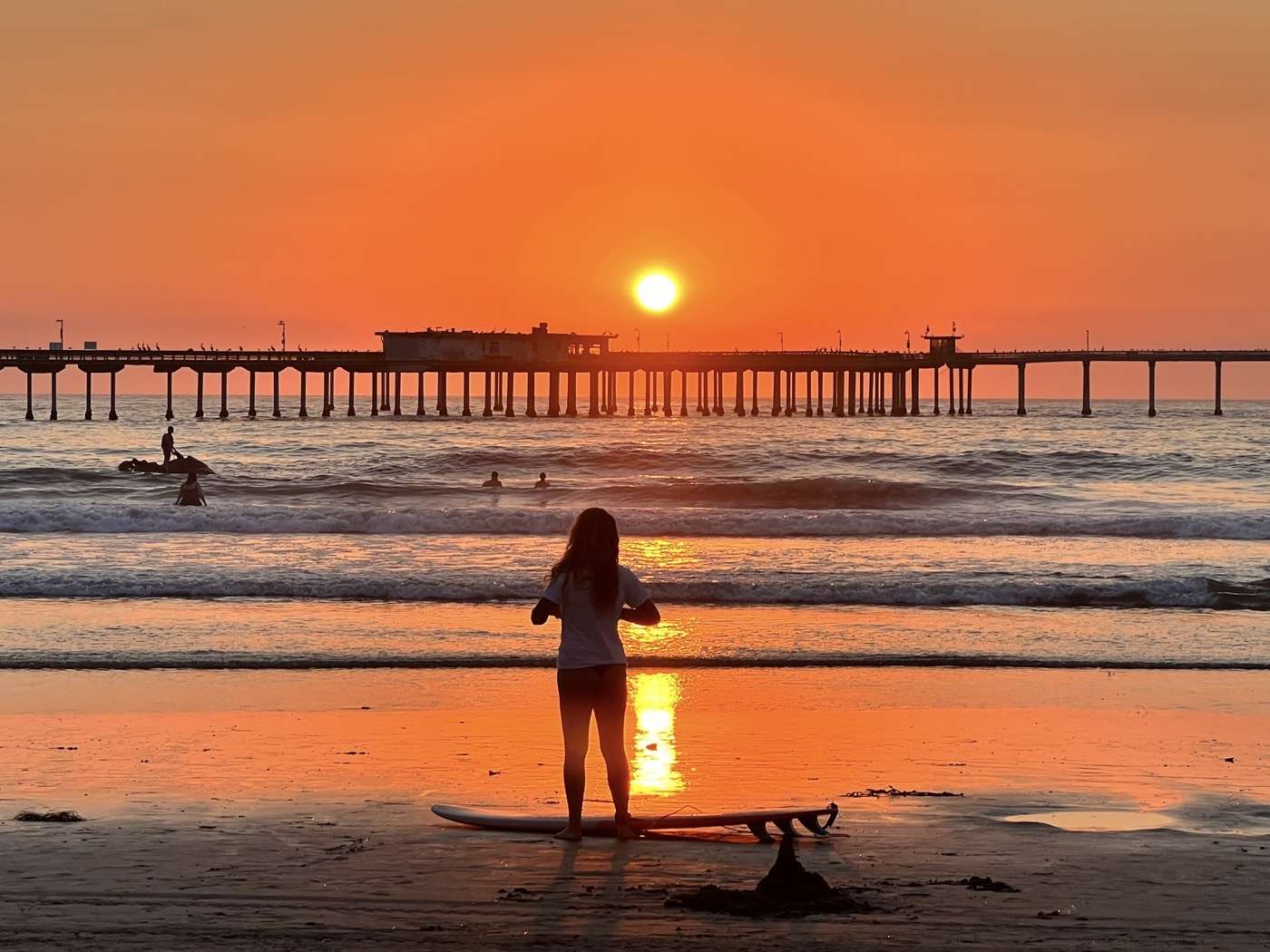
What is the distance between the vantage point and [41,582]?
1844cm

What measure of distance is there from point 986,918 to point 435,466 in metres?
49.5

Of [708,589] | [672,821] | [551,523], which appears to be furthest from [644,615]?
[551,523]

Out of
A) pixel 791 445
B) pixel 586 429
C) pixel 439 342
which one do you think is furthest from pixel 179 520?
pixel 439 342

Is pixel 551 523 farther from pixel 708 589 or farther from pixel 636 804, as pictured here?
pixel 636 804

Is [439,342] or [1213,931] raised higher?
[439,342]

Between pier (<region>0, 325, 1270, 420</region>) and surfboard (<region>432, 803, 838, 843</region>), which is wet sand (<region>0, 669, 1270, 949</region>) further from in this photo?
pier (<region>0, 325, 1270, 420</region>)

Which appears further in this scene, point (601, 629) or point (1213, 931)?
point (601, 629)

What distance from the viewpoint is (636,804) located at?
7.97m

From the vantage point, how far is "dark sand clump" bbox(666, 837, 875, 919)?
6.04 metres

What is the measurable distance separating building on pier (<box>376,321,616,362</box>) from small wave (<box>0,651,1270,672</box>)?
8637 centimetres

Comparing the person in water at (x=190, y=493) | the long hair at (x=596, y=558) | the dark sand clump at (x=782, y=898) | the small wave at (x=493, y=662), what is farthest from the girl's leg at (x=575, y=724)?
the person in water at (x=190, y=493)

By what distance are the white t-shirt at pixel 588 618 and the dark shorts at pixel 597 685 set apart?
35mm

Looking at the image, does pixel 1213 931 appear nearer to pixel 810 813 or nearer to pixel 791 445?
pixel 810 813

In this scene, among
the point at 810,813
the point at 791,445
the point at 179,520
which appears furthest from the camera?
the point at 791,445
